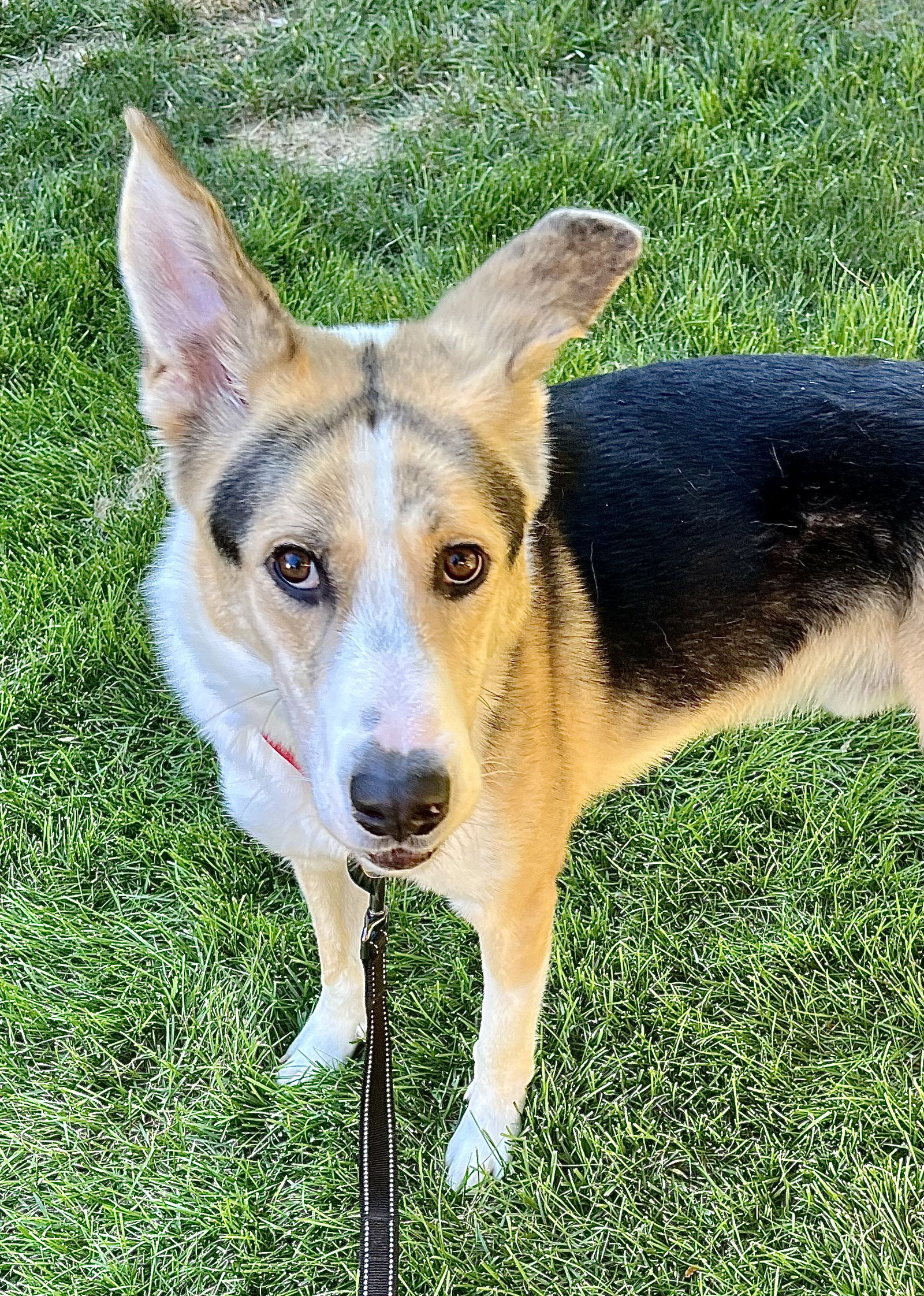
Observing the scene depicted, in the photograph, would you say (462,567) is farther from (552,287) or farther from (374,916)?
(374,916)

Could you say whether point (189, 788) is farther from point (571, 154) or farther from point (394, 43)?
point (394, 43)

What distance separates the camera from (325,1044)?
2.85 metres

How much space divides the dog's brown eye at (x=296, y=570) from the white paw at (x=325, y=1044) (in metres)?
1.41

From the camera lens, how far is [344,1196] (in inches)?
104

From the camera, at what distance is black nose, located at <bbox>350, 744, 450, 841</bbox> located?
1691mm

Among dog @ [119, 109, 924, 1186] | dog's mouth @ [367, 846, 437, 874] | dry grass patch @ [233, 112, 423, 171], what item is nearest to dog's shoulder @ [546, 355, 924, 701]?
dog @ [119, 109, 924, 1186]

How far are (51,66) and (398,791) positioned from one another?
5.40 m

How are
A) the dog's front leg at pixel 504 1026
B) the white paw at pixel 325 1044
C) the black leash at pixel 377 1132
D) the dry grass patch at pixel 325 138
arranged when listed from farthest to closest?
the dry grass patch at pixel 325 138, the white paw at pixel 325 1044, the dog's front leg at pixel 504 1026, the black leash at pixel 377 1132

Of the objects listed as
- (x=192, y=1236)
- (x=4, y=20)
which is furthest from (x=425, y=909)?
(x=4, y=20)

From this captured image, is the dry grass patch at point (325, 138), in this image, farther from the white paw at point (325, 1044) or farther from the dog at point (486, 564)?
the white paw at point (325, 1044)

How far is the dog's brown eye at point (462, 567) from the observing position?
190cm

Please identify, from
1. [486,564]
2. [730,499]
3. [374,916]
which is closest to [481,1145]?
[374,916]

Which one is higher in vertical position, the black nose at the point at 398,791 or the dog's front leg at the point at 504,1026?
the black nose at the point at 398,791

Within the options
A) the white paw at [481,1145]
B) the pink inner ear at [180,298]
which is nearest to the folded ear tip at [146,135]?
the pink inner ear at [180,298]
